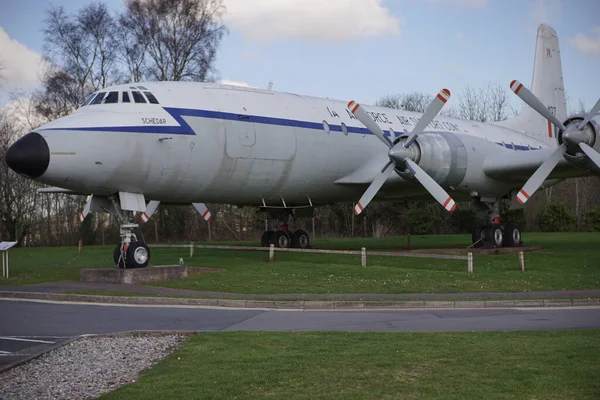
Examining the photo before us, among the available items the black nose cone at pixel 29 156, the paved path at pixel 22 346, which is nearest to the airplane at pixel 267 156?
the black nose cone at pixel 29 156

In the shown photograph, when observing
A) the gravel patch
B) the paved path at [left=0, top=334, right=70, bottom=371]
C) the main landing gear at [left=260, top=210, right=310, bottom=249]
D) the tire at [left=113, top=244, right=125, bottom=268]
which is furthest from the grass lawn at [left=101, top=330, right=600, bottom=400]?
the main landing gear at [left=260, top=210, right=310, bottom=249]

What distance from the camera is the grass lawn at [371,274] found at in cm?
1844

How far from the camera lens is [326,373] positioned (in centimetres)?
797

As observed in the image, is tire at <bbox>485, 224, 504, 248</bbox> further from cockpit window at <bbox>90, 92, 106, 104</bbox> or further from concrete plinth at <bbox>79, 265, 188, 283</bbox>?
cockpit window at <bbox>90, 92, 106, 104</bbox>

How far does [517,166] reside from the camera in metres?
26.1

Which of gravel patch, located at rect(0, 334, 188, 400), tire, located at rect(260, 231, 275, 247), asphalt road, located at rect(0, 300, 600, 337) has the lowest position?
asphalt road, located at rect(0, 300, 600, 337)

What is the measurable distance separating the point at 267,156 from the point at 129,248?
5.28 meters

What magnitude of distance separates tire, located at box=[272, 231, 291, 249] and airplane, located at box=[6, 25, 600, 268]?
0.05m

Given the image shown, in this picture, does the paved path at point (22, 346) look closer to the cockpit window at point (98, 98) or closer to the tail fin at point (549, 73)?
the cockpit window at point (98, 98)

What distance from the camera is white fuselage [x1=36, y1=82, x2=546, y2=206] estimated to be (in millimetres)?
19156

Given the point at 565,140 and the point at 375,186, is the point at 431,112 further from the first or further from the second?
the point at 565,140

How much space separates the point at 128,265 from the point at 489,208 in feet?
49.6

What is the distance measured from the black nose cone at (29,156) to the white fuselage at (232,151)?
0.70ft

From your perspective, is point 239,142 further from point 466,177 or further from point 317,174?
point 466,177
